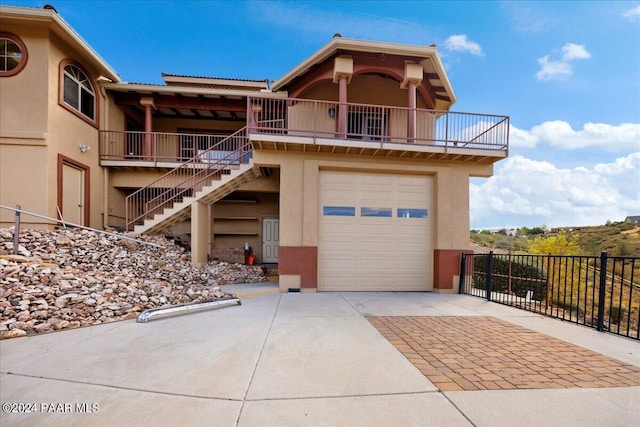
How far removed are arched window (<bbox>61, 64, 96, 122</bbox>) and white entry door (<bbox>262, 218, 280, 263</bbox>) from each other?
730 centimetres

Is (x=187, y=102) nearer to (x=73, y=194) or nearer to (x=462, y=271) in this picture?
(x=73, y=194)

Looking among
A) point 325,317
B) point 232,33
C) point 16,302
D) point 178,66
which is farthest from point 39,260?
point 232,33

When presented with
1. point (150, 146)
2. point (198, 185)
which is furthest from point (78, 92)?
point (198, 185)

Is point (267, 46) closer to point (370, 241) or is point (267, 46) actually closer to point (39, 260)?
point (370, 241)

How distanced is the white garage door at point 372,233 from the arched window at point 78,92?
858cm

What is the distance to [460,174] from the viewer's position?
8805 mm

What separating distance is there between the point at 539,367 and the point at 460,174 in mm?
6453

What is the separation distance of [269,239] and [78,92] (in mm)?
8303

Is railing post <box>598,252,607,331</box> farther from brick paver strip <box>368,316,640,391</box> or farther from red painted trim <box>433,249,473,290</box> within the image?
red painted trim <box>433,249,473,290</box>

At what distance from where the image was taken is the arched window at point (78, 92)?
9.22 m

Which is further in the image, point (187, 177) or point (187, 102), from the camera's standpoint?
point (187, 102)

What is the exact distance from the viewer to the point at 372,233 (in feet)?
27.8

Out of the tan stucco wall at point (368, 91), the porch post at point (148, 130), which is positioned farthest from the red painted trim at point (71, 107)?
the tan stucco wall at point (368, 91)

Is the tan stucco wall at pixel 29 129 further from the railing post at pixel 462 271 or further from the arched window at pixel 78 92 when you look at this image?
the railing post at pixel 462 271
